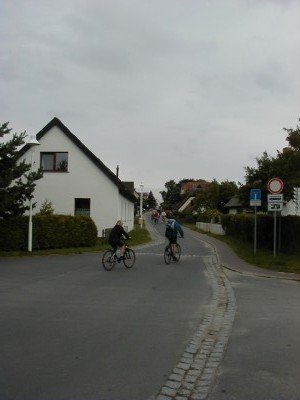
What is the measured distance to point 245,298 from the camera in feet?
36.6

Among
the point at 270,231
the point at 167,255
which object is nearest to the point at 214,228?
the point at 270,231

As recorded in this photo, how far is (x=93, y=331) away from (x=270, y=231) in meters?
19.7

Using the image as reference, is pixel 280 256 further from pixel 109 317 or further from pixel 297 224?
pixel 109 317

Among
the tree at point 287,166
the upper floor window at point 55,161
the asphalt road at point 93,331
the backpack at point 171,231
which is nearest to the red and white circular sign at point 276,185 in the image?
the tree at point 287,166

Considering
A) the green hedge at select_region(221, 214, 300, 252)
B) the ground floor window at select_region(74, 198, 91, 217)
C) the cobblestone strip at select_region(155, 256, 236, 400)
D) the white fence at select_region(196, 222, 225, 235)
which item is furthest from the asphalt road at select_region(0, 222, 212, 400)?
the white fence at select_region(196, 222, 225, 235)

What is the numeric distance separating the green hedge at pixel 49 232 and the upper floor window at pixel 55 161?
728 cm

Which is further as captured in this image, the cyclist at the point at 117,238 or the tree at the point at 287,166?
the tree at the point at 287,166

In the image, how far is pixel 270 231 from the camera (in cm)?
2612

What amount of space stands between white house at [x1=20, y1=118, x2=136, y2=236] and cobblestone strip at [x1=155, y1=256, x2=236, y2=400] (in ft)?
71.9

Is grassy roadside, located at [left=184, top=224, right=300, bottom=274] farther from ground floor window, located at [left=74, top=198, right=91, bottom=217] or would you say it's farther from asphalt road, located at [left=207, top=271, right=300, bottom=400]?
ground floor window, located at [left=74, top=198, right=91, bottom=217]

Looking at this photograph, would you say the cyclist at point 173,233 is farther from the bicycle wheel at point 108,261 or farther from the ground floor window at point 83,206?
the ground floor window at point 83,206

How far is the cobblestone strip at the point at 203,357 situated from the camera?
5051 millimetres

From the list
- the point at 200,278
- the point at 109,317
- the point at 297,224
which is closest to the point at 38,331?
the point at 109,317

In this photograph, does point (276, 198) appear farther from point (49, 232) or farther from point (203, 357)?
point (203, 357)
